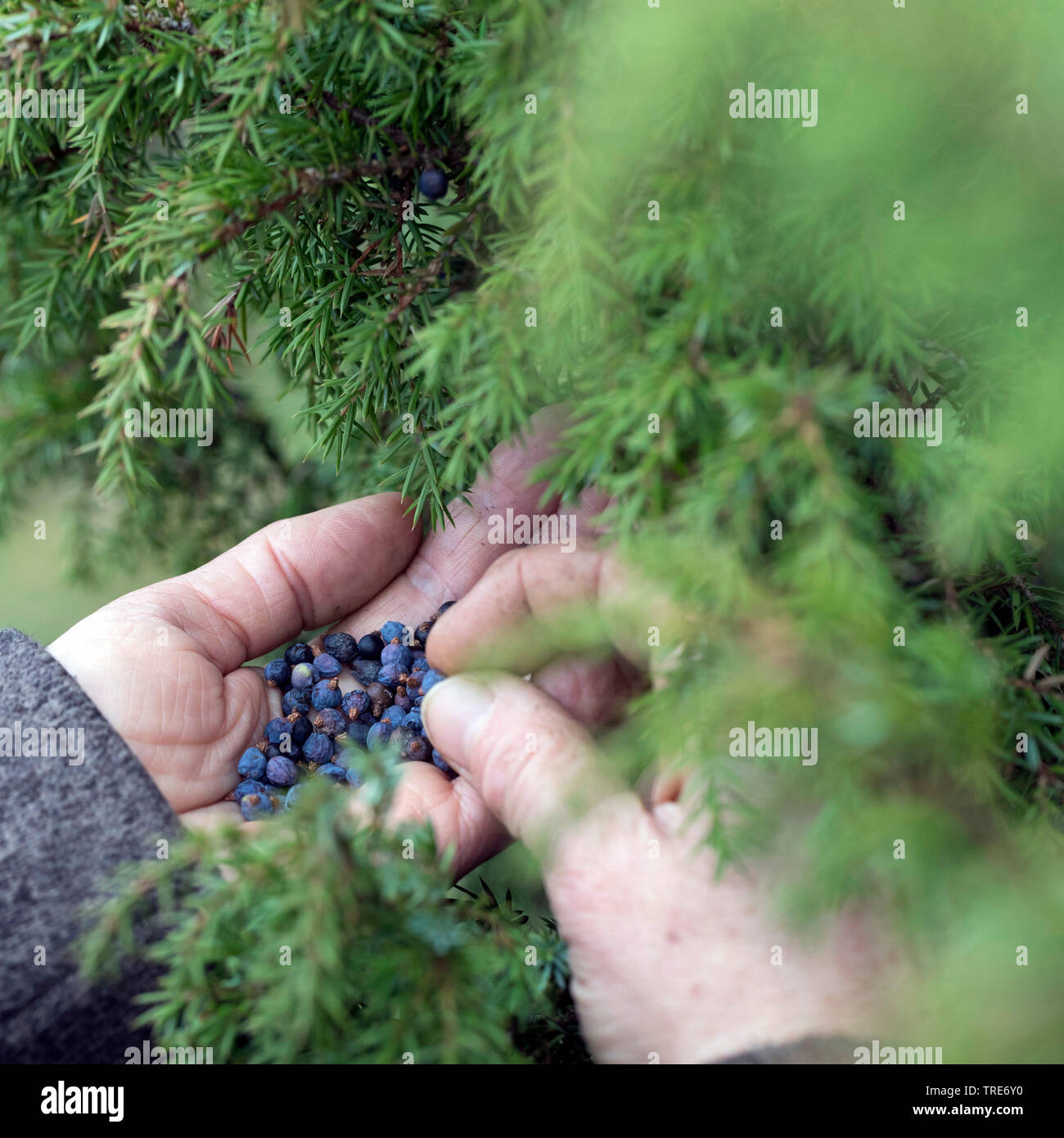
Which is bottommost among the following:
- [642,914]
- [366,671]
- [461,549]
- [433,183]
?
[642,914]

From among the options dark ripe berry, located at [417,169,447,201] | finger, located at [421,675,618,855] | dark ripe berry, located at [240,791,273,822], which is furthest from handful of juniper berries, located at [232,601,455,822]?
dark ripe berry, located at [417,169,447,201]

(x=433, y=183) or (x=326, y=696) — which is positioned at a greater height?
(x=433, y=183)

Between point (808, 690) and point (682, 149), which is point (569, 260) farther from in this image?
point (808, 690)

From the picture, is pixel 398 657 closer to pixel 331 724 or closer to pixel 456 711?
pixel 331 724

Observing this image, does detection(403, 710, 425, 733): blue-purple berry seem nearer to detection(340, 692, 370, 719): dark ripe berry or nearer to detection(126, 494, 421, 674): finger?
detection(340, 692, 370, 719): dark ripe berry

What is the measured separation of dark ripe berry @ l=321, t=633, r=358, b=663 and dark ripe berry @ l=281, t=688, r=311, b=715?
5 cm

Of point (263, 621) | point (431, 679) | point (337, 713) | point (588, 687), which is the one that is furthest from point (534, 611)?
point (263, 621)

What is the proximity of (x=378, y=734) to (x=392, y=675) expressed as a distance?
0.21ft

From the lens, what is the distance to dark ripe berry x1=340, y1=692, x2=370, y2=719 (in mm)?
842

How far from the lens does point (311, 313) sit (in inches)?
26.0

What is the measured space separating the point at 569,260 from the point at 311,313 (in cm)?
24

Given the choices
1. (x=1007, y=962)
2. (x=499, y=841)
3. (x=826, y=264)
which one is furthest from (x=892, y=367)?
(x=499, y=841)

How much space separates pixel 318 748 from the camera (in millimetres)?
811
